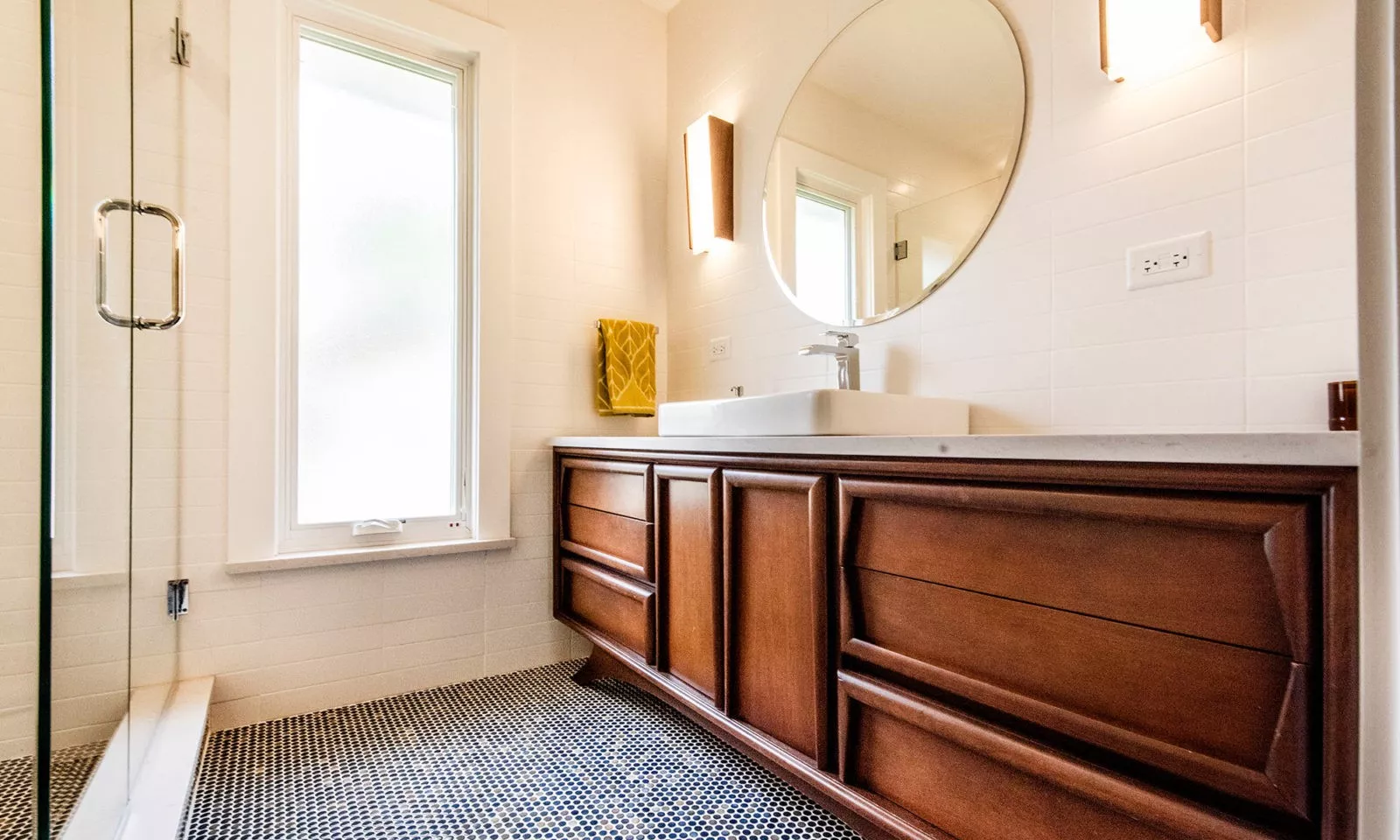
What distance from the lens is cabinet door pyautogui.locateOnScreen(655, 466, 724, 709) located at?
1547 millimetres

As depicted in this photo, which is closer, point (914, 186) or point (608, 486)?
point (914, 186)

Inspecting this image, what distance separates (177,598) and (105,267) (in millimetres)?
989

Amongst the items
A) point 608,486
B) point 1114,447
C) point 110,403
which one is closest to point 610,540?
point 608,486

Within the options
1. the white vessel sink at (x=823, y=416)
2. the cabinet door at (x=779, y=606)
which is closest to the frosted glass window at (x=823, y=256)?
the white vessel sink at (x=823, y=416)

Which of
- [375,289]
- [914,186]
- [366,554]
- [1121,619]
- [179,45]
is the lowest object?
[366,554]

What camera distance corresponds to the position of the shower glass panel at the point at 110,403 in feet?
3.38

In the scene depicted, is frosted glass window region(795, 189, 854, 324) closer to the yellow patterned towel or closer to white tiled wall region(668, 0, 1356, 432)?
white tiled wall region(668, 0, 1356, 432)

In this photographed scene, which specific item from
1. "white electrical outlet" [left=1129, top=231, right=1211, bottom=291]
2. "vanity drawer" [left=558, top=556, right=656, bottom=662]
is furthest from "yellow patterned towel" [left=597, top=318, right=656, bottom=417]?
"white electrical outlet" [left=1129, top=231, right=1211, bottom=291]

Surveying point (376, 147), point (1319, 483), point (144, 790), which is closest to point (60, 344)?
point (144, 790)

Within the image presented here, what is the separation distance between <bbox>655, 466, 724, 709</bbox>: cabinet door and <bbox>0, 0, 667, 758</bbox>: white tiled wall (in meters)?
0.86

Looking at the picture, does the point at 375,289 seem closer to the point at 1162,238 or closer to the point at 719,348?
the point at 719,348

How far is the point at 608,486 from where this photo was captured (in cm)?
204

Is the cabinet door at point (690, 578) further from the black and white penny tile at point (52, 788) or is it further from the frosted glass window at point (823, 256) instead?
the black and white penny tile at point (52, 788)

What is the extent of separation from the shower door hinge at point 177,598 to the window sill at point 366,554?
0.36 feet
